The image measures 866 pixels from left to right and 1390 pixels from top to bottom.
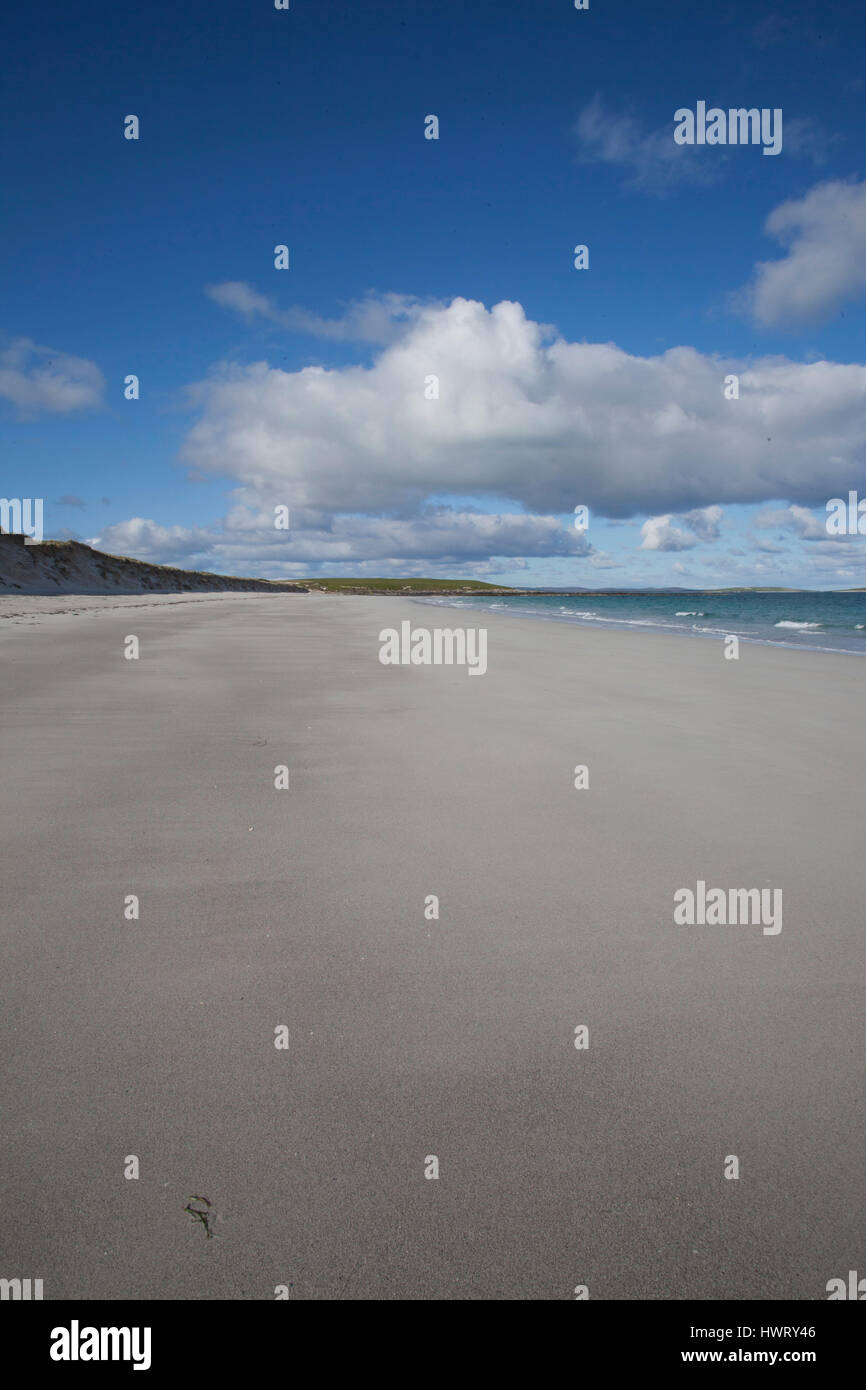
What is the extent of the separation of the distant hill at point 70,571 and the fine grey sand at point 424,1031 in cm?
4630

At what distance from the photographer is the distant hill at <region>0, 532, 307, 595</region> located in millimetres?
51781

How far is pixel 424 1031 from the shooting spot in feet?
8.91

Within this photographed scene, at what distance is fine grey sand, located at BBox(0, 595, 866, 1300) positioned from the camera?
75.4 inches

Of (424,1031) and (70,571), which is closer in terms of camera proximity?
(424,1031)

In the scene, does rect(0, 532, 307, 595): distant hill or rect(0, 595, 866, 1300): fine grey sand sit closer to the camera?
rect(0, 595, 866, 1300): fine grey sand

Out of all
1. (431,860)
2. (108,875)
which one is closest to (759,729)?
(431,860)

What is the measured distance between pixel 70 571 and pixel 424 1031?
65.4m

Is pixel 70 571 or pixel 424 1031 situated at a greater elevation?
pixel 70 571

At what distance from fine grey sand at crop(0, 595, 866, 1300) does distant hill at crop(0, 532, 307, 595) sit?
46.3m

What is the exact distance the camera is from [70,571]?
59.6 meters

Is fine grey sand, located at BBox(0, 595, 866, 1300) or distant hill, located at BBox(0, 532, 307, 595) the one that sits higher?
distant hill, located at BBox(0, 532, 307, 595)

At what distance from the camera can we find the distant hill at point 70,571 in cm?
5178
